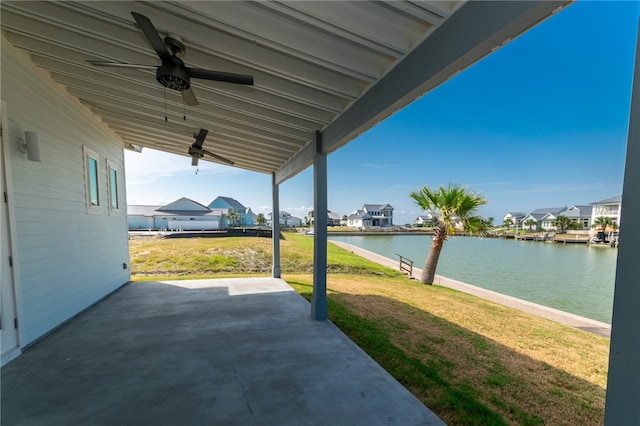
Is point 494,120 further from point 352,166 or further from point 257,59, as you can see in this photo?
point 257,59

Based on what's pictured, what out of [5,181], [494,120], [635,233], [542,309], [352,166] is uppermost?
[494,120]

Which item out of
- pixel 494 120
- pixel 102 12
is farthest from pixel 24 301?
pixel 494 120

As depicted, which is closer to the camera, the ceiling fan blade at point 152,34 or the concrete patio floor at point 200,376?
the ceiling fan blade at point 152,34

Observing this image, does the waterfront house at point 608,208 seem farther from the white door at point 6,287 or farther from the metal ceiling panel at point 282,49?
the white door at point 6,287

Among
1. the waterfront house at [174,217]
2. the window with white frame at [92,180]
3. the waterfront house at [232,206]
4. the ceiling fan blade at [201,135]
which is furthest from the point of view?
the waterfront house at [232,206]

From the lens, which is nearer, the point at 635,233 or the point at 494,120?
the point at 635,233

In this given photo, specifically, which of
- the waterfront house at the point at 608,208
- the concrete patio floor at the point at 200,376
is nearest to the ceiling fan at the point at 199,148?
the concrete patio floor at the point at 200,376

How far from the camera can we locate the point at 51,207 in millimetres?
3574

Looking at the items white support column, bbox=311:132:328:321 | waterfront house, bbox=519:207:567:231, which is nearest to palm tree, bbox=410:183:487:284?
white support column, bbox=311:132:328:321

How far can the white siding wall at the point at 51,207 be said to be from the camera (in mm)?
3045

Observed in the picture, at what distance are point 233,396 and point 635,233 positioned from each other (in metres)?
2.73

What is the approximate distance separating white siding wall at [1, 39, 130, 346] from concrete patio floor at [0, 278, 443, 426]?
1.49 feet

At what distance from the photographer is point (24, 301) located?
120 inches

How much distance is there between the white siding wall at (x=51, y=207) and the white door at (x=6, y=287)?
7 cm
